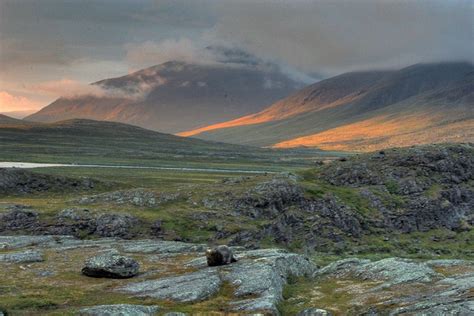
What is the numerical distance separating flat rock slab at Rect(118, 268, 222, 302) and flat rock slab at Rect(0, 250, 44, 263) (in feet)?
71.2

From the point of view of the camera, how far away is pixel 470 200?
420 ft

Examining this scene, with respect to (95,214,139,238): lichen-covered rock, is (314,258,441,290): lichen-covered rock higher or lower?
lower

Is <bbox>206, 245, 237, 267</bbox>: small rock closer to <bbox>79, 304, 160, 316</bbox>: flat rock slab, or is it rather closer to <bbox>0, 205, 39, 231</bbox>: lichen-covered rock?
<bbox>79, 304, 160, 316</bbox>: flat rock slab

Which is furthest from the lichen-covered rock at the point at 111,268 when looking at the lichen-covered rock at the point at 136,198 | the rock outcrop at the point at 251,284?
the lichen-covered rock at the point at 136,198

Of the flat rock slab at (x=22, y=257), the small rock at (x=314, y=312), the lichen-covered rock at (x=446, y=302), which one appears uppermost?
the flat rock slab at (x=22, y=257)

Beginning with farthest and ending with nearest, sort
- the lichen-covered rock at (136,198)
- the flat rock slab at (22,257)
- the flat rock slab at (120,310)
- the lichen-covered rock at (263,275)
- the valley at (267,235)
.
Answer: the lichen-covered rock at (136,198)
the flat rock slab at (22,257)
the valley at (267,235)
the lichen-covered rock at (263,275)
the flat rock slab at (120,310)

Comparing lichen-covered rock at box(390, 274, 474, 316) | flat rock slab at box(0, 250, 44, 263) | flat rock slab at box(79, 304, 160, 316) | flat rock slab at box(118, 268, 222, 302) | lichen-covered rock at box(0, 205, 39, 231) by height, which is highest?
lichen-covered rock at box(0, 205, 39, 231)

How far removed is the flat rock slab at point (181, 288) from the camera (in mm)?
50500

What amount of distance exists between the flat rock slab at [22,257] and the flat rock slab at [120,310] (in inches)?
1099

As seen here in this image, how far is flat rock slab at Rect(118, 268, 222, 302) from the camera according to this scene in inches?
1988

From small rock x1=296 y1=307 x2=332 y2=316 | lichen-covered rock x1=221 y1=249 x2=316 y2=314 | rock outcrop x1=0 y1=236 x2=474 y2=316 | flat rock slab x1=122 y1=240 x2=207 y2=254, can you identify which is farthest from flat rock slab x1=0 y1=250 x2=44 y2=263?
small rock x1=296 y1=307 x2=332 y2=316

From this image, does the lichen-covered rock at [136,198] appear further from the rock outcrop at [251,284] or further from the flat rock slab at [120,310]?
the flat rock slab at [120,310]

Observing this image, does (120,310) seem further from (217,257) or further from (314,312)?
(217,257)

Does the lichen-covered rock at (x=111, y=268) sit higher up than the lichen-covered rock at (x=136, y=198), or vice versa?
the lichen-covered rock at (x=136, y=198)
